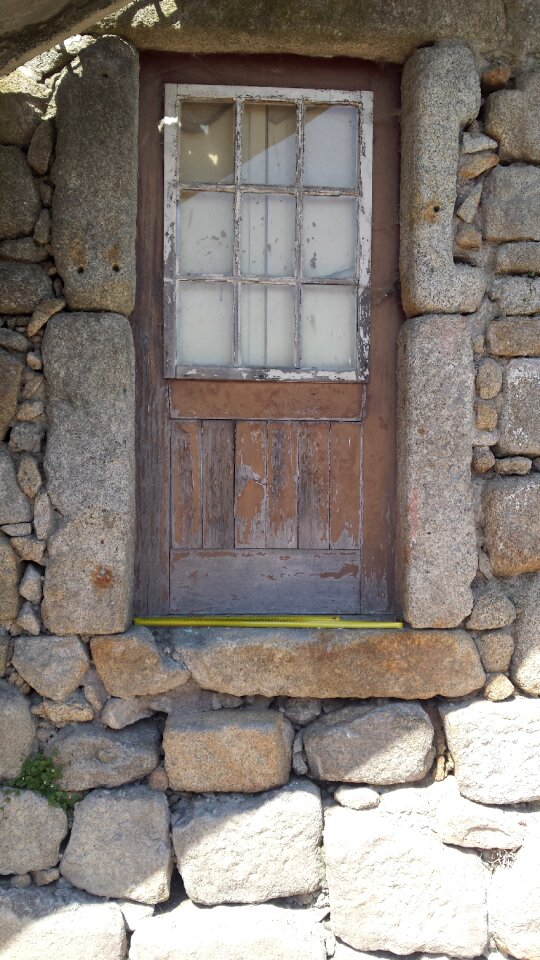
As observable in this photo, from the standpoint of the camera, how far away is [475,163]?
279 centimetres

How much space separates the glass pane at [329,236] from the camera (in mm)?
2992

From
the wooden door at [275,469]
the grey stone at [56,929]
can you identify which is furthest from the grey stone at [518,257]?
the grey stone at [56,929]

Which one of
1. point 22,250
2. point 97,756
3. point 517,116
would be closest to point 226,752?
point 97,756

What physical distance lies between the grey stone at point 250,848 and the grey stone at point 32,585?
34.7 inches

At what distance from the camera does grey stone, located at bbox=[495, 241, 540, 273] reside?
281 cm

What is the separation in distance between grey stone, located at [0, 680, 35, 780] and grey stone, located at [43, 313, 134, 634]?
0.26 metres

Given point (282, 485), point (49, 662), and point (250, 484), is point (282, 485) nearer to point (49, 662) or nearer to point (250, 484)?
point (250, 484)

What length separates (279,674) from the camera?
111 inches

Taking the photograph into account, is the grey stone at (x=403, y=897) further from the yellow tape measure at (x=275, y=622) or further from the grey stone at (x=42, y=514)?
the grey stone at (x=42, y=514)

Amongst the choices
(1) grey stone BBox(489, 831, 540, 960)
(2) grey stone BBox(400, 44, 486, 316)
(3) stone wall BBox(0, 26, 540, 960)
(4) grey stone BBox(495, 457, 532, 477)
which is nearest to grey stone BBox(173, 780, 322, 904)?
(3) stone wall BBox(0, 26, 540, 960)

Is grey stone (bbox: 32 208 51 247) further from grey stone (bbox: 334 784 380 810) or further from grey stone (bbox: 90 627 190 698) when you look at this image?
grey stone (bbox: 334 784 380 810)

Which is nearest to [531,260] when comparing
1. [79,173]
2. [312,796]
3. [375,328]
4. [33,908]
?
[375,328]

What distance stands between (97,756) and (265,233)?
1.87 meters

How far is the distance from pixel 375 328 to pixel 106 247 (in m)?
0.97
